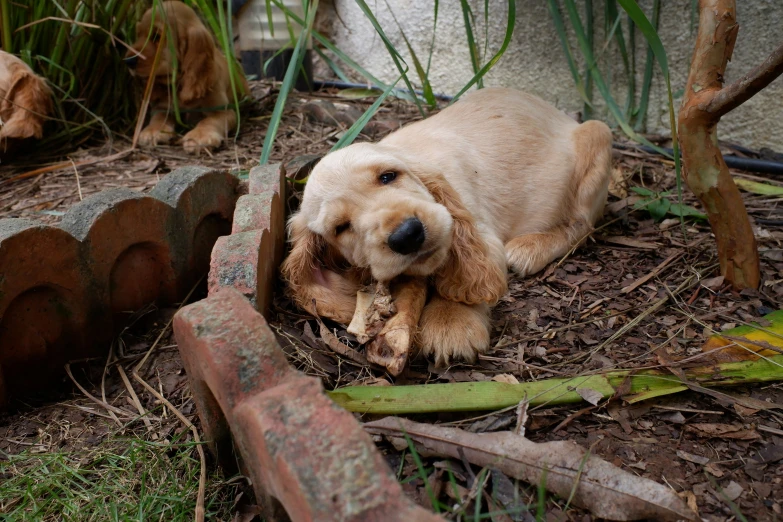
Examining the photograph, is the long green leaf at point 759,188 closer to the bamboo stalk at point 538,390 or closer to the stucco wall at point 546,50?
the stucco wall at point 546,50

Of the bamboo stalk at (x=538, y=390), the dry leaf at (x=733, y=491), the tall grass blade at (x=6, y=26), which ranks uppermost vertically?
the tall grass blade at (x=6, y=26)

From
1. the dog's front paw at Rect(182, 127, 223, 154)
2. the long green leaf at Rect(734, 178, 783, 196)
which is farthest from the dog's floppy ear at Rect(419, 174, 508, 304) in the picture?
the dog's front paw at Rect(182, 127, 223, 154)

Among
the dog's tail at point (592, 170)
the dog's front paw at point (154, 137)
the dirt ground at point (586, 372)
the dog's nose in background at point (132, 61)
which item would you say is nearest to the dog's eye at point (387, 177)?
the dirt ground at point (586, 372)

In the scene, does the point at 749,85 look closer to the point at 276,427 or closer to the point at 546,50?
the point at 276,427

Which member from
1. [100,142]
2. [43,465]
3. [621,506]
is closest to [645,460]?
[621,506]

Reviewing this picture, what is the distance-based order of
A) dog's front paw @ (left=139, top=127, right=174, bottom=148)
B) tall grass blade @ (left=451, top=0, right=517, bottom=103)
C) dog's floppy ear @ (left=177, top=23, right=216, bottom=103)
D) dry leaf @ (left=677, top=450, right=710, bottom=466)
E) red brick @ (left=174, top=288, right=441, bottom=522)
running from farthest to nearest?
A: dog's floppy ear @ (left=177, top=23, right=216, bottom=103), dog's front paw @ (left=139, top=127, right=174, bottom=148), tall grass blade @ (left=451, top=0, right=517, bottom=103), dry leaf @ (left=677, top=450, right=710, bottom=466), red brick @ (left=174, top=288, right=441, bottom=522)

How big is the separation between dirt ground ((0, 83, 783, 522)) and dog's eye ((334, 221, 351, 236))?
0.40 meters

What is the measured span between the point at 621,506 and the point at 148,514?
122 centimetres

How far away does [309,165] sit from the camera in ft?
11.0

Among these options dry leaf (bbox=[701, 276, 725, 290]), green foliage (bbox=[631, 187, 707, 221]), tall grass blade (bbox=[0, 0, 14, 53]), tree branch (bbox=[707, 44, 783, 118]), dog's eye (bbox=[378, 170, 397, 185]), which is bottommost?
dry leaf (bbox=[701, 276, 725, 290])

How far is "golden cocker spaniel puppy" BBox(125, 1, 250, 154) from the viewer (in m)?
4.47

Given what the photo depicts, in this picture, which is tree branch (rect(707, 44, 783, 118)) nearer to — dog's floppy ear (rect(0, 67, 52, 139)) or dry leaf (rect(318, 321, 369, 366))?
dry leaf (rect(318, 321, 369, 366))

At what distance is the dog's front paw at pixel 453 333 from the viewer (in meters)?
2.25

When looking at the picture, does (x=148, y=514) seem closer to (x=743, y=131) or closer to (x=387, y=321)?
(x=387, y=321)
